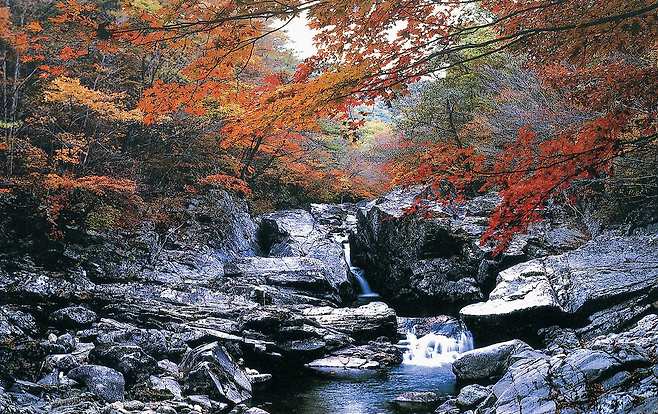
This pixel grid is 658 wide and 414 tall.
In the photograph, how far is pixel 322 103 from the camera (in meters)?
4.10

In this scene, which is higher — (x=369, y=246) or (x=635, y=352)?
(x=369, y=246)

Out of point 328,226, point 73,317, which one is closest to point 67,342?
point 73,317

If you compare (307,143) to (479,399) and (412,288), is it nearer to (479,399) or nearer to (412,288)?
(412,288)

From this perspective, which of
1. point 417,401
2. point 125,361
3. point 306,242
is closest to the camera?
point 125,361

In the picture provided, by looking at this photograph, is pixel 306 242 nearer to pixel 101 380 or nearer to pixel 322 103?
pixel 101 380

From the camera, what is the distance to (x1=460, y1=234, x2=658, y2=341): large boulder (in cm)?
918

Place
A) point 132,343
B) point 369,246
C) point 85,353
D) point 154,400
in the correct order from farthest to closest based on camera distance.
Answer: point 369,246 → point 132,343 → point 85,353 → point 154,400

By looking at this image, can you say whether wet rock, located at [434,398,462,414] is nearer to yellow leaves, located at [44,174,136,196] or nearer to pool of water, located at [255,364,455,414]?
pool of water, located at [255,364,455,414]

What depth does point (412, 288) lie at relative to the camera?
15.9 meters

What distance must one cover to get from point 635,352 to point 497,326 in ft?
18.5

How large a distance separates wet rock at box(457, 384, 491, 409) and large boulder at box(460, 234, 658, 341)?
241 cm

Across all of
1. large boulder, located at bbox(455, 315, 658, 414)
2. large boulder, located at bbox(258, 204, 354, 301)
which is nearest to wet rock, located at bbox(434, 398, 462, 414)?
large boulder, located at bbox(455, 315, 658, 414)

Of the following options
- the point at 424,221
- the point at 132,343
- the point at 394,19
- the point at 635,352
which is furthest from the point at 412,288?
the point at 394,19

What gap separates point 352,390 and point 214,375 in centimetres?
258
